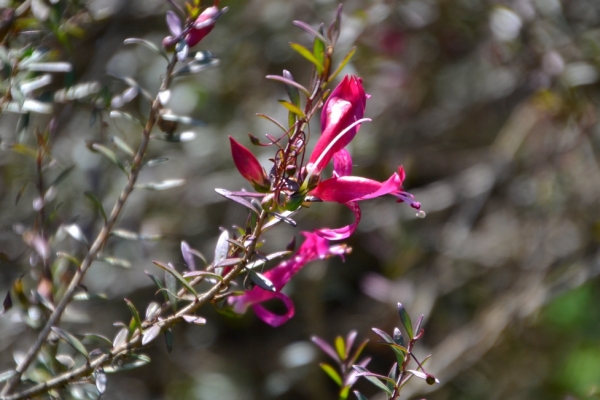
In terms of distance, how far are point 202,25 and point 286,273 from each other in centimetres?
36

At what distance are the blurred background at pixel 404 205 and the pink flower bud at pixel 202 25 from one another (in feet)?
4.01

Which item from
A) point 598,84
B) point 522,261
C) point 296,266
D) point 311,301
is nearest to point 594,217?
point 522,261

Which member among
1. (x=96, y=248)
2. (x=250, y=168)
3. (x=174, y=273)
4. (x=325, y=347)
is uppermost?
(x=250, y=168)

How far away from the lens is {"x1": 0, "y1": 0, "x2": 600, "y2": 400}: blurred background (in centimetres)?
219

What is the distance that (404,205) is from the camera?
8.55 feet

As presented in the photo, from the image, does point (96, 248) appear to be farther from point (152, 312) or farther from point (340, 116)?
point (340, 116)

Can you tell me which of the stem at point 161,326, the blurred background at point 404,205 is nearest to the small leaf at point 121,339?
the stem at point 161,326

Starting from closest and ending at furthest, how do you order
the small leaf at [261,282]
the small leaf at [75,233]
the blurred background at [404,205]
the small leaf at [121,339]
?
the small leaf at [261,282]
the small leaf at [121,339]
the small leaf at [75,233]
the blurred background at [404,205]

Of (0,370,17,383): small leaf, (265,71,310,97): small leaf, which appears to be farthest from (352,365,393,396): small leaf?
(0,370,17,383): small leaf

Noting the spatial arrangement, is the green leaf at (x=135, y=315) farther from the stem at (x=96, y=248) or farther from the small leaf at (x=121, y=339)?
the stem at (x=96, y=248)

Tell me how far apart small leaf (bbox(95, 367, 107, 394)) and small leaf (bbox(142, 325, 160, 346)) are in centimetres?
8

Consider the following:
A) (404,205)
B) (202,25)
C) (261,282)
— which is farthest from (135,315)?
(404,205)

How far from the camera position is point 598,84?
2.50 metres

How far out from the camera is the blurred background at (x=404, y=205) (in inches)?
86.4
